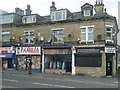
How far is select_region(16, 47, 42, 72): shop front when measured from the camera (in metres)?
24.5

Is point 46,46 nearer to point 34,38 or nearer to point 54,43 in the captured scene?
point 54,43

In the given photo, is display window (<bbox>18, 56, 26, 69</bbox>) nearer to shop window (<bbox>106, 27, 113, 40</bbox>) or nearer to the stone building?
the stone building

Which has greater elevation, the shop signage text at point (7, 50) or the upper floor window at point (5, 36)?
the upper floor window at point (5, 36)

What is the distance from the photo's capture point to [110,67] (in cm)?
2120

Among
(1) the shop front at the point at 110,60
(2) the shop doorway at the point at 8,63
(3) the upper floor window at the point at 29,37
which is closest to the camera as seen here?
(1) the shop front at the point at 110,60

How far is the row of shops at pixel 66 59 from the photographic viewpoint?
2084cm

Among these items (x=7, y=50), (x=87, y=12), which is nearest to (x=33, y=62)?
(x=7, y=50)

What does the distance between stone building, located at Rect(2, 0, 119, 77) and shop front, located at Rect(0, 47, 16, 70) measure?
1280 millimetres

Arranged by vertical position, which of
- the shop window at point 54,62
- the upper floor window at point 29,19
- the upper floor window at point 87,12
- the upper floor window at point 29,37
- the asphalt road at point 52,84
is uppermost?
the upper floor window at point 87,12

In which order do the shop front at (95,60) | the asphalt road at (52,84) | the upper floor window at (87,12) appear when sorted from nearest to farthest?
1. the asphalt road at (52,84)
2. the shop front at (95,60)
3. the upper floor window at (87,12)

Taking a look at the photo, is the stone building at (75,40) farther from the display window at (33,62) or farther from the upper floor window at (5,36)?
the upper floor window at (5,36)

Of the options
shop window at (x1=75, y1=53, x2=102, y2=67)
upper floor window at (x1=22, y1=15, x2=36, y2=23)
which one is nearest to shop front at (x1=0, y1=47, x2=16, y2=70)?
upper floor window at (x1=22, y1=15, x2=36, y2=23)

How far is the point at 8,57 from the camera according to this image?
26625mm

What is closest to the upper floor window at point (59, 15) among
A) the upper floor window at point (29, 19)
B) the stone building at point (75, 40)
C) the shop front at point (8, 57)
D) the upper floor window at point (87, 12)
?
the stone building at point (75, 40)
